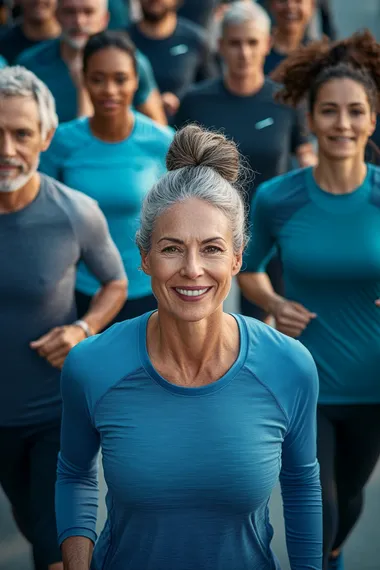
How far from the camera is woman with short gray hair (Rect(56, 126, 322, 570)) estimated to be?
238 cm

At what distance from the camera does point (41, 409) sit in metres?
3.44

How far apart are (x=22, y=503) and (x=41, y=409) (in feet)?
1.13

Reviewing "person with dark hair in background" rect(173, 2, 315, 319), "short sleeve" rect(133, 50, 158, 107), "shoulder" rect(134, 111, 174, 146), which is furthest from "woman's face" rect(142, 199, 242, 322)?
"short sleeve" rect(133, 50, 158, 107)

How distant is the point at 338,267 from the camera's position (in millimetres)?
3518

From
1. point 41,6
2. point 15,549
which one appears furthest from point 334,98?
point 41,6

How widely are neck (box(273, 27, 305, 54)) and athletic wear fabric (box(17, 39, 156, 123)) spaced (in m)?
1.36

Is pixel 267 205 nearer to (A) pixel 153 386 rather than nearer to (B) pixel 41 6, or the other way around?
(A) pixel 153 386

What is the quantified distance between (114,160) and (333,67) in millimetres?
1250

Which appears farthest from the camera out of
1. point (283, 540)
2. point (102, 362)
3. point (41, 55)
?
point (41, 55)

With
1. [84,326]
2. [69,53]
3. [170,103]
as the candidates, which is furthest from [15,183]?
[170,103]

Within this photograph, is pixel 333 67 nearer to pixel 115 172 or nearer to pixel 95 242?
pixel 95 242

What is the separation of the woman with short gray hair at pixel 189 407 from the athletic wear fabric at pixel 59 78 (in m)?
3.28

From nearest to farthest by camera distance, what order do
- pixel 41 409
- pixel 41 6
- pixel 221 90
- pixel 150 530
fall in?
pixel 150 530
pixel 41 409
pixel 221 90
pixel 41 6

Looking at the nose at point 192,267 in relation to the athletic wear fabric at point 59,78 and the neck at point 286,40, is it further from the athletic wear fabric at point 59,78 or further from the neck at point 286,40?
the neck at point 286,40
